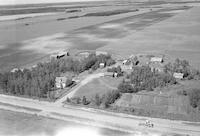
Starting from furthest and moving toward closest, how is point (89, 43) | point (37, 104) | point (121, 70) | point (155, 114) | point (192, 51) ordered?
point (89, 43) < point (192, 51) < point (121, 70) < point (37, 104) < point (155, 114)

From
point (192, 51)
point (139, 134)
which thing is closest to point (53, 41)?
point (192, 51)

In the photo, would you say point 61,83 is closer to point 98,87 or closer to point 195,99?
point 98,87

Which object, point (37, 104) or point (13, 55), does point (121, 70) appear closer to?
point (37, 104)

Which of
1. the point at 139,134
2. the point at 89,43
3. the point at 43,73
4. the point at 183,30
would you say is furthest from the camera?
the point at 183,30

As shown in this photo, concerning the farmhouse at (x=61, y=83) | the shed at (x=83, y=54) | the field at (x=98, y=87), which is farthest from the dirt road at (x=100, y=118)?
the shed at (x=83, y=54)

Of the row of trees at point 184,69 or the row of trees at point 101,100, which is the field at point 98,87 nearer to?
the row of trees at point 101,100

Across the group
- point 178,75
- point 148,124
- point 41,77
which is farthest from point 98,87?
point 178,75
